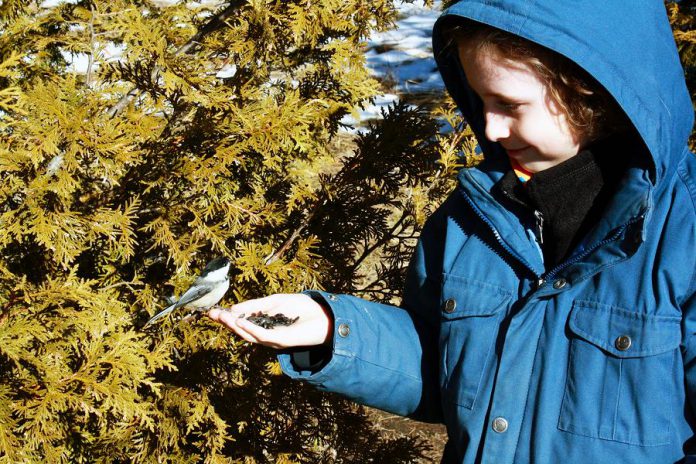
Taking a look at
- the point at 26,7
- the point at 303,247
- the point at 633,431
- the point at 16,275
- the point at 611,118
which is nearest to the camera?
the point at 633,431

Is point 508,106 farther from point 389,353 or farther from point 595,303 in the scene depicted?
point 389,353

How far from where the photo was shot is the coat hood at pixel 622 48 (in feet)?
4.63

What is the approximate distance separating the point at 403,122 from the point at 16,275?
150 centimetres

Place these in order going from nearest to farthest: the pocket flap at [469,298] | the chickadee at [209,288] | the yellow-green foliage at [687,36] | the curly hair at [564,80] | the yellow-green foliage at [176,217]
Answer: the curly hair at [564,80]
the pocket flap at [469,298]
the yellow-green foliage at [176,217]
the chickadee at [209,288]
the yellow-green foliage at [687,36]

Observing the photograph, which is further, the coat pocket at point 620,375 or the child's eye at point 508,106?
the child's eye at point 508,106

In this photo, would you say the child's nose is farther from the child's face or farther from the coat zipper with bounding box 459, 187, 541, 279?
the coat zipper with bounding box 459, 187, 541, 279

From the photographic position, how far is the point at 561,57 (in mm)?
1482

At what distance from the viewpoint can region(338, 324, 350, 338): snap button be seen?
1.71 m

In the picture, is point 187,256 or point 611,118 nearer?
point 611,118

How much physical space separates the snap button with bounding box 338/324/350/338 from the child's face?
560 mm

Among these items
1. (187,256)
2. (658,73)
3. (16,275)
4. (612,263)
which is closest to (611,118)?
(658,73)

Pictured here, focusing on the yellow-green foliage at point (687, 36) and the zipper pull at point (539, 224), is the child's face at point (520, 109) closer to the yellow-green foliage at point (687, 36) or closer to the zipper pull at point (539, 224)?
the zipper pull at point (539, 224)

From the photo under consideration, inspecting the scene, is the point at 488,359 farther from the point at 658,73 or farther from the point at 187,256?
the point at 187,256

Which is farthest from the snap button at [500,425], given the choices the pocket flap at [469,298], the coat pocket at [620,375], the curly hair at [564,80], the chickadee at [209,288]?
the chickadee at [209,288]
